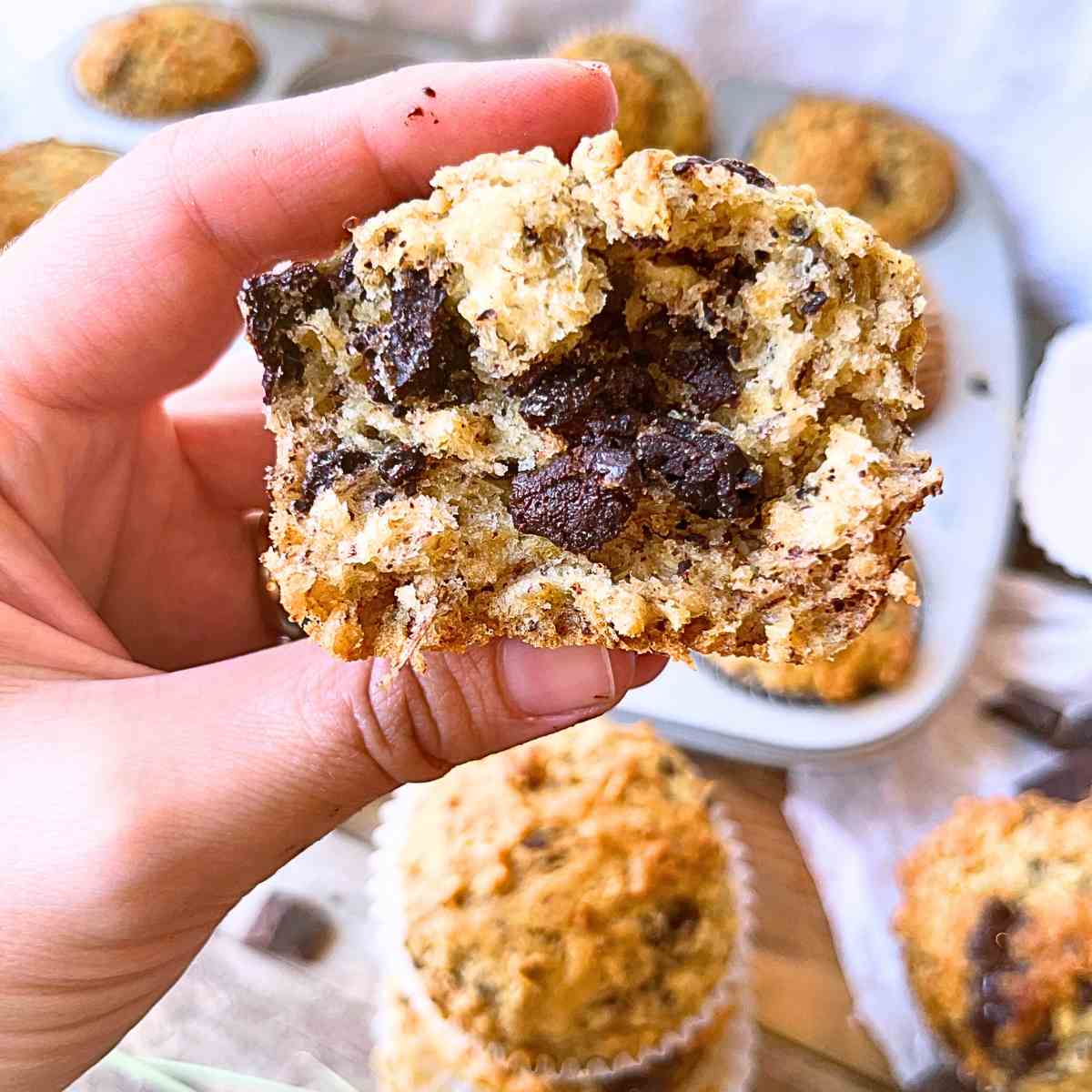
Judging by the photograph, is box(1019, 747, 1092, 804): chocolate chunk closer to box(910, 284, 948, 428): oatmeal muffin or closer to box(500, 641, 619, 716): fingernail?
box(910, 284, 948, 428): oatmeal muffin

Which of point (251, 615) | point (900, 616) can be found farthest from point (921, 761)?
point (251, 615)

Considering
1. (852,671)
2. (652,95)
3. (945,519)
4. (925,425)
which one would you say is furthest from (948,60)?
(852,671)

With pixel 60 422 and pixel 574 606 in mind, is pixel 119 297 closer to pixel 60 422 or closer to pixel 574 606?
pixel 60 422

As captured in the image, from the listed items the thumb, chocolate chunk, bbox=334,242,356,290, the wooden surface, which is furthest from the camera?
the wooden surface

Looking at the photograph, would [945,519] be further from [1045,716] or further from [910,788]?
[910,788]

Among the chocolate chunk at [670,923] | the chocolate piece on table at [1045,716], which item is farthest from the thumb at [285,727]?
the chocolate piece on table at [1045,716]

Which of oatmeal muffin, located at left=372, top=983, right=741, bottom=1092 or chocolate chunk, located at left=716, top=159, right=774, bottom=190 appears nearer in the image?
chocolate chunk, located at left=716, top=159, right=774, bottom=190

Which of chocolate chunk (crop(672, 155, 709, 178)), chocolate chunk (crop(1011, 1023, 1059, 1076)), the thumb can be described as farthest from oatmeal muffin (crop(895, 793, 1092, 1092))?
chocolate chunk (crop(672, 155, 709, 178))
